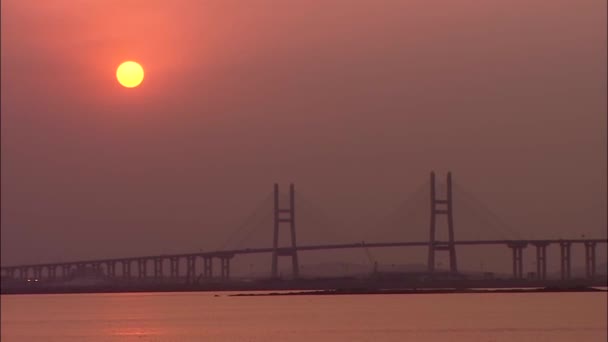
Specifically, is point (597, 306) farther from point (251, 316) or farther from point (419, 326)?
point (419, 326)

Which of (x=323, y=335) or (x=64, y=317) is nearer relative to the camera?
(x=323, y=335)

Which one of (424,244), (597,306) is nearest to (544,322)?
(597,306)

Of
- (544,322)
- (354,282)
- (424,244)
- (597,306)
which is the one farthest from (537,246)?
(544,322)

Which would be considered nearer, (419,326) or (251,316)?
(419,326)

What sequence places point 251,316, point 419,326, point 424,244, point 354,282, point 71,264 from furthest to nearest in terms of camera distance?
1. point 354,282
2. point 71,264
3. point 424,244
4. point 251,316
5. point 419,326

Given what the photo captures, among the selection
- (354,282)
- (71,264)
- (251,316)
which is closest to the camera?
(251,316)

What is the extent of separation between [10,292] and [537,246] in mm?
38365

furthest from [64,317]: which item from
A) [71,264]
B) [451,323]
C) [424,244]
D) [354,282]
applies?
[354,282]

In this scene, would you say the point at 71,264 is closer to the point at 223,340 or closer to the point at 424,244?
the point at 424,244

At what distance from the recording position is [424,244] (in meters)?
85.0

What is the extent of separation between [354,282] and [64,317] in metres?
52.6

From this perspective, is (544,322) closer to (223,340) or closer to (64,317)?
(223,340)

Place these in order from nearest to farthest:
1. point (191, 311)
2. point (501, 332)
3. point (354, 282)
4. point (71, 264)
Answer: point (501, 332)
point (191, 311)
point (71, 264)
point (354, 282)

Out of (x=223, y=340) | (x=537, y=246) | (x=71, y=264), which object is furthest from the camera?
(x=71, y=264)
